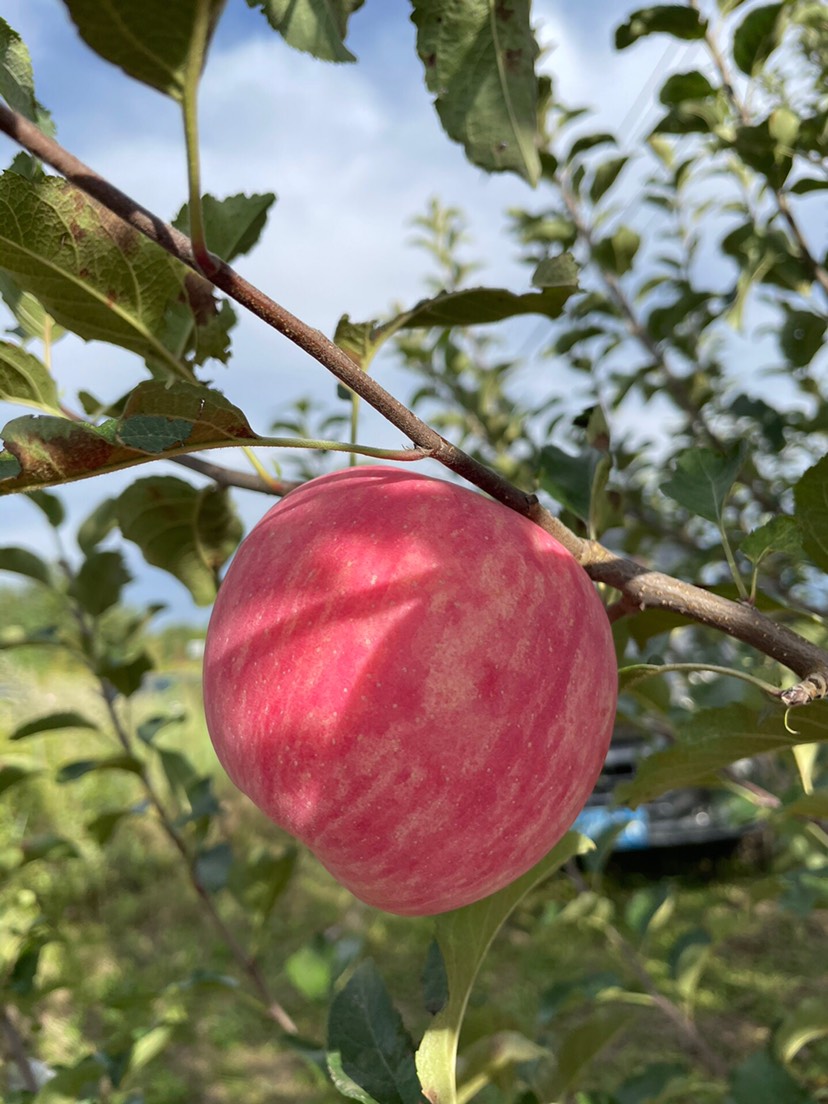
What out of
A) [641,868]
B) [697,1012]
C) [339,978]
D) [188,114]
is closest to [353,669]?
[188,114]

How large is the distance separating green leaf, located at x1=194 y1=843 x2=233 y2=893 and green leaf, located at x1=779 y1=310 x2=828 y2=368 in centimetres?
132

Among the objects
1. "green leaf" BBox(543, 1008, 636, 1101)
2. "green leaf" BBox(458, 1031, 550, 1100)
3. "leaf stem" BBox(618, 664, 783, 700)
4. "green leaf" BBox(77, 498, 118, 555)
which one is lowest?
"green leaf" BBox(543, 1008, 636, 1101)

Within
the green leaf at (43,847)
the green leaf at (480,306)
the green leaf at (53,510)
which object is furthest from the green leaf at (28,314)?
the green leaf at (43,847)

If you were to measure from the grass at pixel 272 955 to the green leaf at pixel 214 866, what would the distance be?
1.6 inches

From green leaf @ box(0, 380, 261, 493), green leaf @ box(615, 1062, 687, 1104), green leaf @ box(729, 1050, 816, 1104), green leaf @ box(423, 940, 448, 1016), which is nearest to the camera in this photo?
green leaf @ box(0, 380, 261, 493)

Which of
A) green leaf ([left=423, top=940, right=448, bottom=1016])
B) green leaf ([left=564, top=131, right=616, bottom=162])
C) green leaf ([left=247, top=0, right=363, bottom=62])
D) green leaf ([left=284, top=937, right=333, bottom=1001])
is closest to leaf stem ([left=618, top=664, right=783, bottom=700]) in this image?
green leaf ([left=423, top=940, right=448, bottom=1016])

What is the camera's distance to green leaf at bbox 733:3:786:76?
4.15ft

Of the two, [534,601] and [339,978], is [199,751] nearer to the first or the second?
[339,978]

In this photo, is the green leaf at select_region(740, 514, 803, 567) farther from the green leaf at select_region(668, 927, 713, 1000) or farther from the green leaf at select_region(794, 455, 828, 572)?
the green leaf at select_region(668, 927, 713, 1000)

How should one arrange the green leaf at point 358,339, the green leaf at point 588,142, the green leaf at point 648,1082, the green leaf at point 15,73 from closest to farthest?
1. the green leaf at point 15,73
2. the green leaf at point 358,339
3. the green leaf at point 648,1082
4. the green leaf at point 588,142

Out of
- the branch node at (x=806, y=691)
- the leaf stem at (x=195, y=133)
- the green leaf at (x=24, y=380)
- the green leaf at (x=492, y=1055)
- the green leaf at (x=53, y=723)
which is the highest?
the leaf stem at (x=195, y=133)

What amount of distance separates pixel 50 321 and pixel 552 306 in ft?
1.50

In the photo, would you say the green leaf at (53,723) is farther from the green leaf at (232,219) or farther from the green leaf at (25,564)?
Result: the green leaf at (232,219)

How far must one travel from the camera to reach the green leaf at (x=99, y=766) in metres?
1.41
